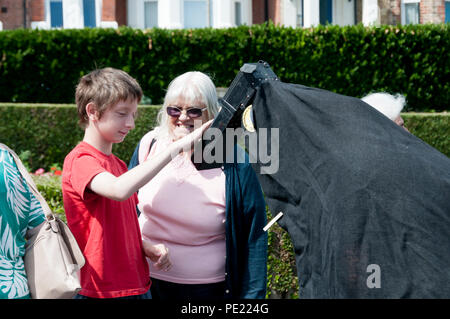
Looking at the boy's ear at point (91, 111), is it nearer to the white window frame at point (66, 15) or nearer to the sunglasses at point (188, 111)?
the sunglasses at point (188, 111)

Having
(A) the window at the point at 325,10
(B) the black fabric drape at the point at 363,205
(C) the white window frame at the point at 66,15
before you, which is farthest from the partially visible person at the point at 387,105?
(A) the window at the point at 325,10

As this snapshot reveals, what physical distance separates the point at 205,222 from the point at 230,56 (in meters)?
9.62

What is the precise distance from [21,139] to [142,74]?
3.20 metres

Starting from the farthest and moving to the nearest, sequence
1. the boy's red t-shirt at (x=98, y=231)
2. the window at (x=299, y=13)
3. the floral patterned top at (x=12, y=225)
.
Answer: the window at (x=299, y=13) → the boy's red t-shirt at (x=98, y=231) → the floral patterned top at (x=12, y=225)

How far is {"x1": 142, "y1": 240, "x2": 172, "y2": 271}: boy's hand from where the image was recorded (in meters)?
2.89

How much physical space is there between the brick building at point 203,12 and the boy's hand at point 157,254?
44.7ft

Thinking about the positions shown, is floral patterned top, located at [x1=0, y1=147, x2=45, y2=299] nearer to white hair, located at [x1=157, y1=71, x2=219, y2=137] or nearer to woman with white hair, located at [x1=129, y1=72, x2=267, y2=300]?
woman with white hair, located at [x1=129, y1=72, x2=267, y2=300]

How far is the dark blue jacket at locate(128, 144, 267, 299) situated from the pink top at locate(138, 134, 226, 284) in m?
0.06

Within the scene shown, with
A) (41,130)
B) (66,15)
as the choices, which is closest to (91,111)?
(41,130)

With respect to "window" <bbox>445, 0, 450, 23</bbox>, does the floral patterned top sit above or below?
below

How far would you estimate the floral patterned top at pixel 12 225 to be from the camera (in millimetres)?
2236

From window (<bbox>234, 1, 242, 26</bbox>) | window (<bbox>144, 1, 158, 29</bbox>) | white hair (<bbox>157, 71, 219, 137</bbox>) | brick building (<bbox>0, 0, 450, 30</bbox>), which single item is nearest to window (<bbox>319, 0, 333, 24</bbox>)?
brick building (<bbox>0, 0, 450, 30</bbox>)

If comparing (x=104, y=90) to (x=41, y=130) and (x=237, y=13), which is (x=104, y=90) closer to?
(x=41, y=130)

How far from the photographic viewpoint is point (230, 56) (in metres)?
12.3
